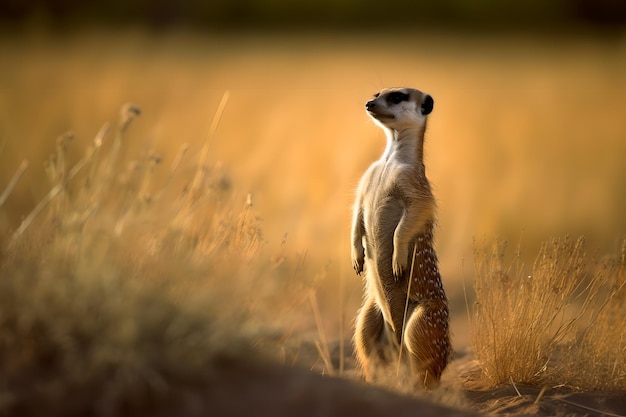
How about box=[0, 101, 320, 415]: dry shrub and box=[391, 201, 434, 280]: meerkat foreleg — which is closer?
box=[0, 101, 320, 415]: dry shrub

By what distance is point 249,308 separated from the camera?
340 cm

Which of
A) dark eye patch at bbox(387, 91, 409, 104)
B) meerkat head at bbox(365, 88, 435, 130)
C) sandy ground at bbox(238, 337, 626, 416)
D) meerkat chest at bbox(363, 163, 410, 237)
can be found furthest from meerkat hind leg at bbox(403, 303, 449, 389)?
dark eye patch at bbox(387, 91, 409, 104)

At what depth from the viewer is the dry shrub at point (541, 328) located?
187 inches

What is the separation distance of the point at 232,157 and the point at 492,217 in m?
3.03

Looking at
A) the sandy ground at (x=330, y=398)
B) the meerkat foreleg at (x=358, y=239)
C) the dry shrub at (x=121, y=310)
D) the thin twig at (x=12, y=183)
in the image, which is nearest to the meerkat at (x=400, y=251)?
the meerkat foreleg at (x=358, y=239)

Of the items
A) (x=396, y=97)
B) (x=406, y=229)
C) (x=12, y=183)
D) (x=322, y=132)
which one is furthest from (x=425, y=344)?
(x=322, y=132)

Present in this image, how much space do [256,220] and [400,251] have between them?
95 centimetres

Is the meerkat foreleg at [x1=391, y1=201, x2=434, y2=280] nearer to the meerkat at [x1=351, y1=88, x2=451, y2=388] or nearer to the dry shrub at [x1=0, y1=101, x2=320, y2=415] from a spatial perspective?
the meerkat at [x1=351, y1=88, x2=451, y2=388]

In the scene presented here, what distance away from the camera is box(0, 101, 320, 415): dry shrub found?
9.84ft

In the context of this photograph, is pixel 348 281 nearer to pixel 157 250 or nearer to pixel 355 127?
pixel 355 127

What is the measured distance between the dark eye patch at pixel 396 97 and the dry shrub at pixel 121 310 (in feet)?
4.96

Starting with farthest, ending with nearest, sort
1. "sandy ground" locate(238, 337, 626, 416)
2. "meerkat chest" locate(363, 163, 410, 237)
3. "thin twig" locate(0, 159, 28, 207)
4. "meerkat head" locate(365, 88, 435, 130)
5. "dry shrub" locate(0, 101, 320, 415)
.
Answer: "meerkat head" locate(365, 88, 435, 130)
"meerkat chest" locate(363, 163, 410, 237)
"thin twig" locate(0, 159, 28, 207)
"sandy ground" locate(238, 337, 626, 416)
"dry shrub" locate(0, 101, 320, 415)

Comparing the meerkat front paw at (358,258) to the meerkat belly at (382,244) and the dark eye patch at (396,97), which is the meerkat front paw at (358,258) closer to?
the meerkat belly at (382,244)

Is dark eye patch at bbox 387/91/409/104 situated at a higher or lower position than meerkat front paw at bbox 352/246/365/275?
higher
